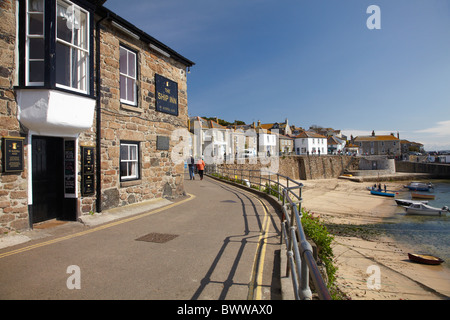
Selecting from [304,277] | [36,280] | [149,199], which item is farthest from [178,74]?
[304,277]

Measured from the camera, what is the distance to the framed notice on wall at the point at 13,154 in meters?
5.83

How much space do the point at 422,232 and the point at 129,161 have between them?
20.4m

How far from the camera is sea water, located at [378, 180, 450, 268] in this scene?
47.8 ft

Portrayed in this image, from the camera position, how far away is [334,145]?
310 ft

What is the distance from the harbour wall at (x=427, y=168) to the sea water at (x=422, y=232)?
148ft

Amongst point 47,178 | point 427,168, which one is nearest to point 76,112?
point 47,178

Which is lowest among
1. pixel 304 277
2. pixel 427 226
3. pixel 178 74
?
pixel 427 226

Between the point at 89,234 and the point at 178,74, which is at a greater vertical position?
the point at 178,74

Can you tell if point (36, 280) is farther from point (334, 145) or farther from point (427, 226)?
point (334, 145)

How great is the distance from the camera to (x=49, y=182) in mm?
7375

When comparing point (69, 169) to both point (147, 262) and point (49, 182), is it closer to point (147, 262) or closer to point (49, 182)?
point (49, 182)

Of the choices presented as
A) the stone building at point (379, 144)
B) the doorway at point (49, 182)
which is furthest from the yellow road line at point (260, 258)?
the stone building at point (379, 144)
